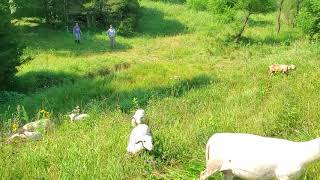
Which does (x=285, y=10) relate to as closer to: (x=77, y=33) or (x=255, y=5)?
(x=255, y=5)

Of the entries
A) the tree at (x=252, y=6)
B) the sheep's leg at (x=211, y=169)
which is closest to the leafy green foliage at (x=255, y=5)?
the tree at (x=252, y=6)

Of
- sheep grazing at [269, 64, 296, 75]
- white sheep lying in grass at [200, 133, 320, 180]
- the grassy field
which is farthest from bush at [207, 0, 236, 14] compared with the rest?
white sheep lying in grass at [200, 133, 320, 180]

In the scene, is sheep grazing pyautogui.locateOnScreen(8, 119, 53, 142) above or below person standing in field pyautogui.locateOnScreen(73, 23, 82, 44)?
above

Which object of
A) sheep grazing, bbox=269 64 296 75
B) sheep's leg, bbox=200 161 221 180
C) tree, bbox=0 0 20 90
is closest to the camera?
sheep's leg, bbox=200 161 221 180

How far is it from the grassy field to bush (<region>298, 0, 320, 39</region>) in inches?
62.3

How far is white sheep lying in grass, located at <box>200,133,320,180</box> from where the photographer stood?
407 cm

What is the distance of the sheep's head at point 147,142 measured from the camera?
5686 millimetres

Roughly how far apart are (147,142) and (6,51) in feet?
48.0

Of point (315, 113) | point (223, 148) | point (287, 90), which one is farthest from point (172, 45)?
point (223, 148)

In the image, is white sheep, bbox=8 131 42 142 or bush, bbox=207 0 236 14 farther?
bush, bbox=207 0 236 14

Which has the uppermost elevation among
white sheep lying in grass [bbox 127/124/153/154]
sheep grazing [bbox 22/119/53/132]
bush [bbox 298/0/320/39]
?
white sheep lying in grass [bbox 127/124/153/154]

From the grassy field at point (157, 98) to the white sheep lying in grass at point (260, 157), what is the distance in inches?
21.6

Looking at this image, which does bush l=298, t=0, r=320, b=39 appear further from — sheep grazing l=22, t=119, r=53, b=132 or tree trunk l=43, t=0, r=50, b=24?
sheep grazing l=22, t=119, r=53, b=132

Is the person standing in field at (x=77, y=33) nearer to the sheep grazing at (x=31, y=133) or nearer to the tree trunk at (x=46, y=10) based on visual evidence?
the tree trunk at (x=46, y=10)
